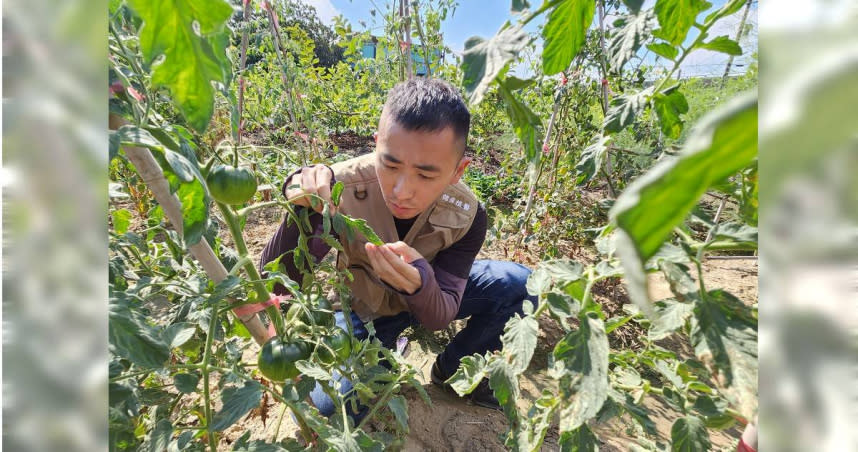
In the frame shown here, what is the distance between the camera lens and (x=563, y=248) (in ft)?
9.82

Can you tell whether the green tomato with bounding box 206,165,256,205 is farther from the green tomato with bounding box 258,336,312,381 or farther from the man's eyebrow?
the man's eyebrow

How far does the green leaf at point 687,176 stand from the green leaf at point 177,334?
73 cm

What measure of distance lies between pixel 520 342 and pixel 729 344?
0.29 m

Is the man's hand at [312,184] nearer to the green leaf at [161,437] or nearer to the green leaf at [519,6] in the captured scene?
the green leaf at [161,437]

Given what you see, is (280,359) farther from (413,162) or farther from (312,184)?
(413,162)

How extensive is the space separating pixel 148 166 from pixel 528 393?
1661mm

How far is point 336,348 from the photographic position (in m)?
0.85

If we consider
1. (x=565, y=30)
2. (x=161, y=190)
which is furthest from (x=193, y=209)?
(x=565, y=30)

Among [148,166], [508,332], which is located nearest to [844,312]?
[508,332]

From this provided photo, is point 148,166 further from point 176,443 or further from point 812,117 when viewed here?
point 812,117

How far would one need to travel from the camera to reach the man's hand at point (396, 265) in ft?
3.73

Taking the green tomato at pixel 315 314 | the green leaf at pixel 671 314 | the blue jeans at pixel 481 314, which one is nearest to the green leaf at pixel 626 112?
the green leaf at pixel 671 314

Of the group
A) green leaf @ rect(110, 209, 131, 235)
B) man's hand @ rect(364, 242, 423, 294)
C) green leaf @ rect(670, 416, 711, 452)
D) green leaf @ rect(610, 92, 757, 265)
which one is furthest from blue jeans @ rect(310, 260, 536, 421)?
green leaf @ rect(610, 92, 757, 265)

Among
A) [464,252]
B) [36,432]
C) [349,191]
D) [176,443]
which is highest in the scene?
[36,432]
